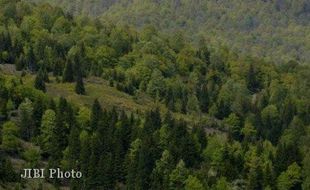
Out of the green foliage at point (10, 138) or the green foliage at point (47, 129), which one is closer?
the green foliage at point (10, 138)

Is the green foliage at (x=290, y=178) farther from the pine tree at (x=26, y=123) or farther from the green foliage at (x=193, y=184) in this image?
the pine tree at (x=26, y=123)

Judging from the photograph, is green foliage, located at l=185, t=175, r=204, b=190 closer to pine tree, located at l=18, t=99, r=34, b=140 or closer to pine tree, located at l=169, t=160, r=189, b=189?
pine tree, located at l=169, t=160, r=189, b=189

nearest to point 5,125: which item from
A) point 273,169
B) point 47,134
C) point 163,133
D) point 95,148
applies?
point 47,134

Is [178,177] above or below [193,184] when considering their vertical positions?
below

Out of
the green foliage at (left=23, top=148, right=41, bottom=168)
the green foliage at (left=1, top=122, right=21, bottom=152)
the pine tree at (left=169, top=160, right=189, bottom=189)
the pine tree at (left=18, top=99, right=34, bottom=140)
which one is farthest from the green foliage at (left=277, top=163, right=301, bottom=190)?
the green foliage at (left=1, top=122, right=21, bottom=152)

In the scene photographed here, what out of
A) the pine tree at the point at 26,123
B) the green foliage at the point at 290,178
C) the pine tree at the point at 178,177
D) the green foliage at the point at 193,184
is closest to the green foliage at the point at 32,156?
the pine tree at the point at 26,123

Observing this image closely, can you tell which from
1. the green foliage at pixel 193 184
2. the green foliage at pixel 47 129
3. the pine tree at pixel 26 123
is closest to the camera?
the green foliage at pixel 193 184

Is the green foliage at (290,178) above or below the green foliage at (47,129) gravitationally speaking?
below

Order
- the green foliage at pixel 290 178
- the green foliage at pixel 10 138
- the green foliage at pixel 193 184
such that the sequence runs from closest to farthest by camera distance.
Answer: the green foliage at pixel 193 184, the green foliage at pixel 10 138, the green foliage at pixel 290 178

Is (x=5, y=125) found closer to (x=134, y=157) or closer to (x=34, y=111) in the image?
(x=34, y=111)

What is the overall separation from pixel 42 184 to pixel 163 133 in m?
45.7

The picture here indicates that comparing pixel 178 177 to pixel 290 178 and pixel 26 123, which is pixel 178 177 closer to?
pixel 290 178

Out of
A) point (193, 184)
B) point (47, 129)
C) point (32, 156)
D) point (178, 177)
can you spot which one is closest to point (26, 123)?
point (47, 129)

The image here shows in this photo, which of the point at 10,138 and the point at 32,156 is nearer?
the point at 32,156
